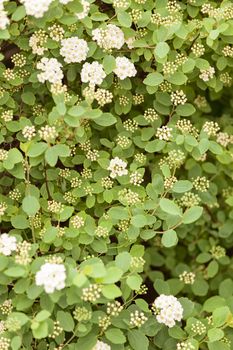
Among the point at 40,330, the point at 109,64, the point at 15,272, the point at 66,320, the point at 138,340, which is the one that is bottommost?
the point at 138,340

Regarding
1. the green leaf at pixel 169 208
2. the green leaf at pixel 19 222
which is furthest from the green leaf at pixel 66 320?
the green leaf at pixel 169 208

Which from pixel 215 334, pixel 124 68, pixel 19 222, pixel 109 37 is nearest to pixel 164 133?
pixel 124 68

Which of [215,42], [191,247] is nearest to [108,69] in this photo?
[215,42]

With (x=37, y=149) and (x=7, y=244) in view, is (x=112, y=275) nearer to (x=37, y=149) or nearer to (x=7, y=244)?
(x=7, y=244)

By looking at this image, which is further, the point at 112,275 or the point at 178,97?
the point at 178,97

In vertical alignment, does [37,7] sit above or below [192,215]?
above

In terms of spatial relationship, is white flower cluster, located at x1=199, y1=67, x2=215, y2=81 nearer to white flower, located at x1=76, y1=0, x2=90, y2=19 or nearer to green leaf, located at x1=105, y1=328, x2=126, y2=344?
white flower, located at x1=76, y1=0, x2=90, y2=19

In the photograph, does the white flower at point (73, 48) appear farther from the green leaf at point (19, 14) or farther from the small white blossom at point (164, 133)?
the small white blossom at point (164, 133)
